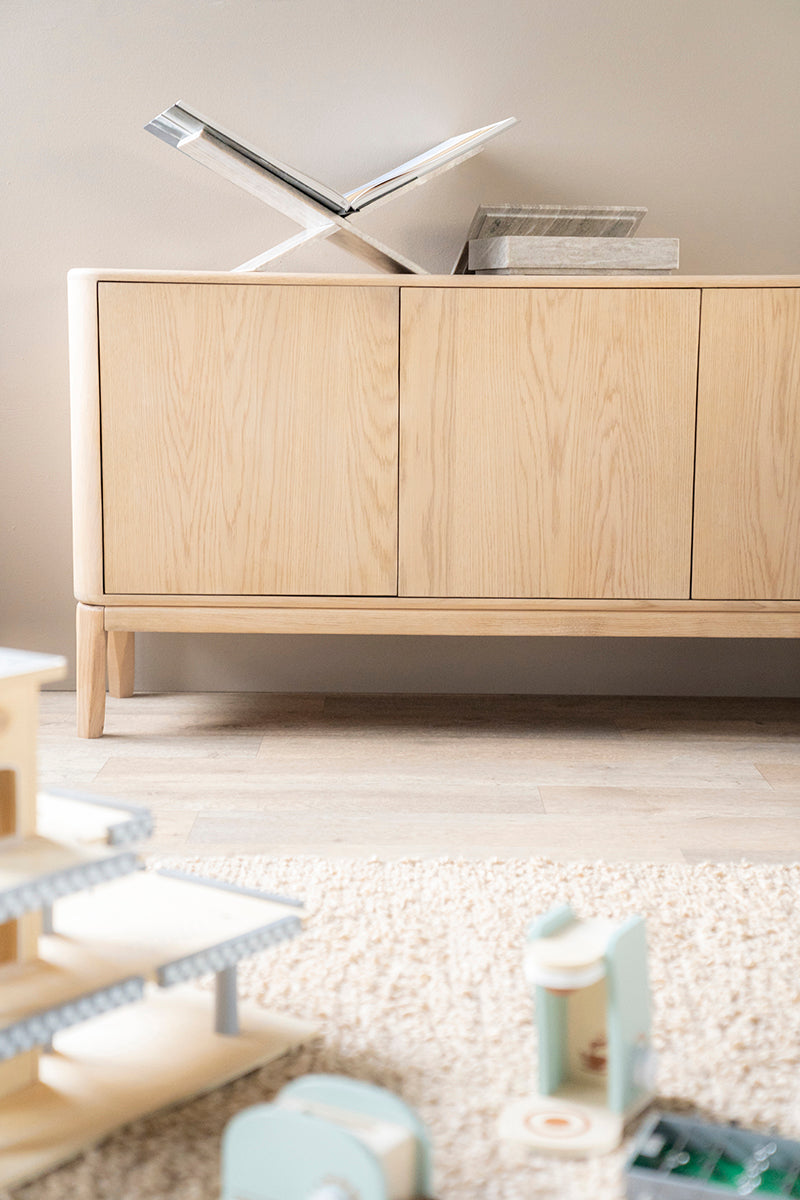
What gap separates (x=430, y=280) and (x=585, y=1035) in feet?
3.75

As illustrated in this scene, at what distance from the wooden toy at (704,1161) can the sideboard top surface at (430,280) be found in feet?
3.98

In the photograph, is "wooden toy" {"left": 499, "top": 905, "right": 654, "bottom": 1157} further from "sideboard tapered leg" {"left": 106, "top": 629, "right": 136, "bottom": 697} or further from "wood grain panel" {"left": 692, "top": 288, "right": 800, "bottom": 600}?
"sideboard tapered leg" {"left": 106, "top": 629, "right": 136, "bottom": 697}

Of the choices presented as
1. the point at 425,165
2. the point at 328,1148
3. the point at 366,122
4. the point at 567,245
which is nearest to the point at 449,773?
the point at 567,245

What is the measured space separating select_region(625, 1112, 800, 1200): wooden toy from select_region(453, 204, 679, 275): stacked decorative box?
1.27m

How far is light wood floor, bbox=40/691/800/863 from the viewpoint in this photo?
4.24 ft

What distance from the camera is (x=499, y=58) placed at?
193cm

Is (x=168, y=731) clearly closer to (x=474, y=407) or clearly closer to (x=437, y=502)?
(x=437, y=502)

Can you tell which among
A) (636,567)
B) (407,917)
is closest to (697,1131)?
(407,917)

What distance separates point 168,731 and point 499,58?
123 cm

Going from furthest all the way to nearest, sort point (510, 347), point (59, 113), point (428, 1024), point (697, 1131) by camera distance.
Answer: point (59, 113) → point (510, 347) → point (428, 1024) → point (697, 1131)

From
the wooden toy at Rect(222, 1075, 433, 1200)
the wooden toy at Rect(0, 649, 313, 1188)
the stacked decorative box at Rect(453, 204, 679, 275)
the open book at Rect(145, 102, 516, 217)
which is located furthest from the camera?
the stacked decorative box at Rect(453, 204, 679, 275)

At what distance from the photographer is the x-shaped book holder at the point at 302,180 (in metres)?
1.55

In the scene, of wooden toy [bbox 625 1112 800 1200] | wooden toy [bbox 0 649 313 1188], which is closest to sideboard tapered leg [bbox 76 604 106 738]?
wooden toy [bbox 0 649 313 1188]

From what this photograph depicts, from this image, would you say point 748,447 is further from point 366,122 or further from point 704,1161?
point 704,1161
